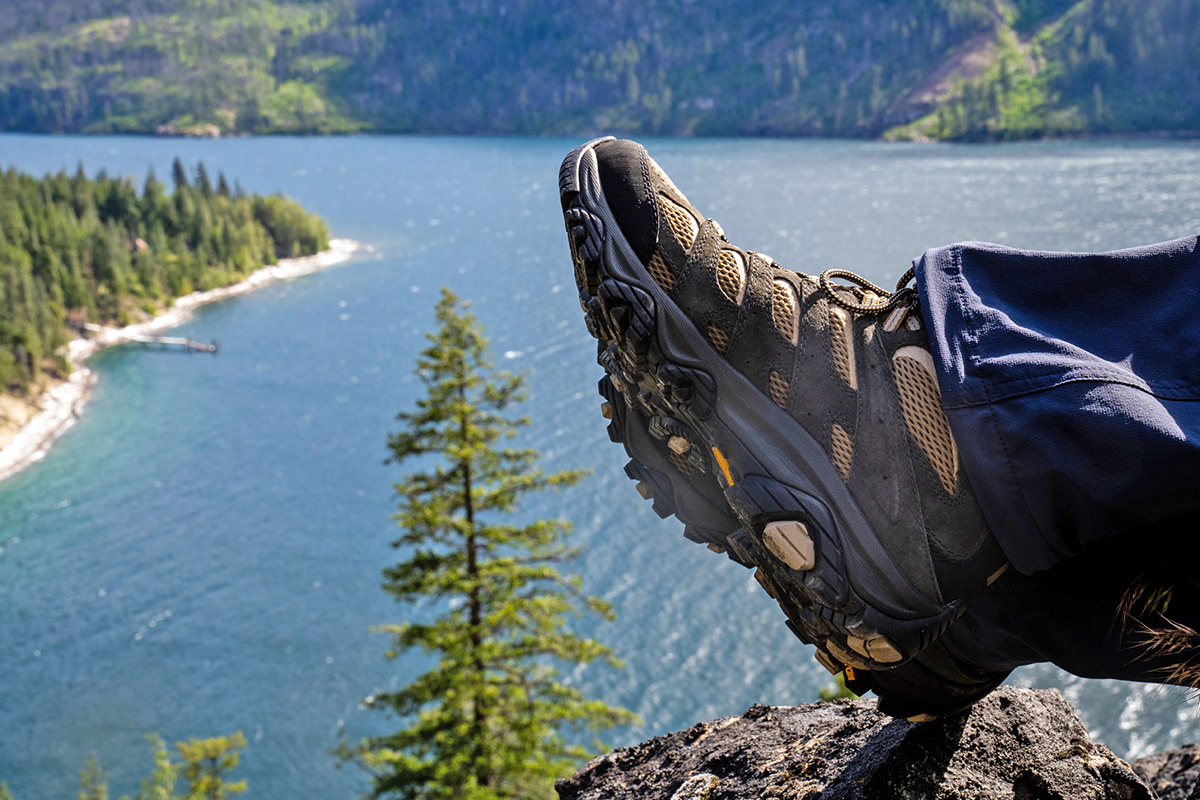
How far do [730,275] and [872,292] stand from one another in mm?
378

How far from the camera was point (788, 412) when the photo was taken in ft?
6.85

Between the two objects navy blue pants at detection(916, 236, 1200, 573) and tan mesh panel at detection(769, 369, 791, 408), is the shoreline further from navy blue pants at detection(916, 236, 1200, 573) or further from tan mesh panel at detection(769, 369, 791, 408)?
navy blue pants at detection(916, 236, 1200, 573)

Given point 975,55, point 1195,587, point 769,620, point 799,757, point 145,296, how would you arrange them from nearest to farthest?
point 1195,587 → point 799,757 → point 769,620 → point 145,296 → point 975,55

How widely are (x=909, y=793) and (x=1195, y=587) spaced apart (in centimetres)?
91

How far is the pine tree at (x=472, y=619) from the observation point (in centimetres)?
1282

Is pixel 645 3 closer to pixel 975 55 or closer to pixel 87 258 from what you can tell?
pixel 975 55

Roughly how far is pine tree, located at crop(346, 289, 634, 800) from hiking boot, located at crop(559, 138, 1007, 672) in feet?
35.4

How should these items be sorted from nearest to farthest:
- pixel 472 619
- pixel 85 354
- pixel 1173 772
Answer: pixel 1173 772 < pixel 472 619 < pixel 85 354

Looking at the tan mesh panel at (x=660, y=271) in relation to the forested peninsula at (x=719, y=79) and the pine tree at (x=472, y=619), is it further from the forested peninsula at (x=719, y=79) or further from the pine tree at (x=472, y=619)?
the forested peninsula at (x=719, y=79)

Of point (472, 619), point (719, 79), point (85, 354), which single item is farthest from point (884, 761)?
point (719, 79)

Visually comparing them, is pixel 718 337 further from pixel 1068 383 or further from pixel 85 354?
pixel 85 354

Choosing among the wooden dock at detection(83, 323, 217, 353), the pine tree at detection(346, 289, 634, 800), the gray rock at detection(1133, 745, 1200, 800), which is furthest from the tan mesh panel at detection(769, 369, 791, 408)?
the wooden dock at detection(83, 323, 217, 353)

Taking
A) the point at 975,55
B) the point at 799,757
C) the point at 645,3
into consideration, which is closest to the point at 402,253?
the point at 799,757

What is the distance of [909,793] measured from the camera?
7.26 ft
